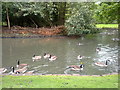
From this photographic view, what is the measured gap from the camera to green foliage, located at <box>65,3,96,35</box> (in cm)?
2026

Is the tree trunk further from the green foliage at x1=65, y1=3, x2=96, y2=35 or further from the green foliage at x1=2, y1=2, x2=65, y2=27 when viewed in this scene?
the green foliage at x1=65, y1=3, x2=96, y2=35

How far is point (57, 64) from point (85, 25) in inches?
445

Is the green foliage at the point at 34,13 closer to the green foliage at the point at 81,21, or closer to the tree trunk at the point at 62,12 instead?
→ the tree trunk at the point at 62,12

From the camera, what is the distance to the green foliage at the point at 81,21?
797 inches

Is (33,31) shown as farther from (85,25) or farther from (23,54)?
(23,54)

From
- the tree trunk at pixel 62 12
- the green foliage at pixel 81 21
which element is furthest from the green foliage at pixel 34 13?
the green foliage at pixel 81 21

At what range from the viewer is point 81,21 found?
2023cm

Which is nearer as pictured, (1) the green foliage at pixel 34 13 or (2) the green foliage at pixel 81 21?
(2) the green foliage at pixel 81 21

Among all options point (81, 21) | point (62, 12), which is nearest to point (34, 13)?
point (62, 12)

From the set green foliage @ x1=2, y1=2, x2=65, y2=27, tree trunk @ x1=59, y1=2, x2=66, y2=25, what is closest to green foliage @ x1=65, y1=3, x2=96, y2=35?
green foliage @ x1=2, y1=2, x2=65, y2=27

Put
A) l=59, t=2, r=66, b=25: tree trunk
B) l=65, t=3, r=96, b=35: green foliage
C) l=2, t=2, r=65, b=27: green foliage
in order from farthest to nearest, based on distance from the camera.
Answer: l=59, t=2, r=66, b=25: tree trunk, l=2, t=2, r=65, b=27: green foliage, l=65, t=3, r=96, b=35: green foliage

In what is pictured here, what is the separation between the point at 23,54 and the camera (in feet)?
42.3

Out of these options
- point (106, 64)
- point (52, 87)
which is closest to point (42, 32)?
point (106, 64)

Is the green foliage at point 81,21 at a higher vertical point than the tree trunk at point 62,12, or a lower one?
lower
